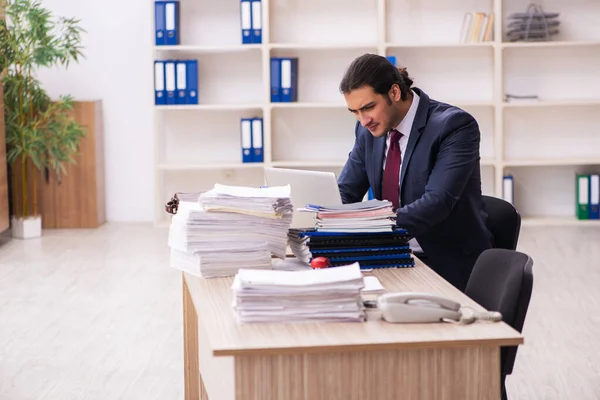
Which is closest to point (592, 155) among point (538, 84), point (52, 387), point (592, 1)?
point (538, 84)

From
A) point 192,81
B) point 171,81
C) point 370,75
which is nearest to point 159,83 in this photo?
point 171,81

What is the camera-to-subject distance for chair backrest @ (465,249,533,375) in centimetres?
246

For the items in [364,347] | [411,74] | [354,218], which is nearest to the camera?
[364,347]

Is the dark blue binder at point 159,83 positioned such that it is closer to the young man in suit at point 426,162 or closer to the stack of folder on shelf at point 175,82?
the stack of folder on shelf at point 175,82

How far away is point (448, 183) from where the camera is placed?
3234 millimetres

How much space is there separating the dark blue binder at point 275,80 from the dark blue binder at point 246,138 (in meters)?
0.26

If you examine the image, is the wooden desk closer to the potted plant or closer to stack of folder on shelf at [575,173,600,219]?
the potted plant

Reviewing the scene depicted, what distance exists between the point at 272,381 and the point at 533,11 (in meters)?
6.19

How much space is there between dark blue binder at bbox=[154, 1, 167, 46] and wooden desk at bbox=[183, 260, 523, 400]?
18.4ft

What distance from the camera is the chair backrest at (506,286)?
2455 millimetres

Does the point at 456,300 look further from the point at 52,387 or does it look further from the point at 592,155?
the point at 592,155

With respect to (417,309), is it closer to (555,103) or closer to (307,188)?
(307,188)

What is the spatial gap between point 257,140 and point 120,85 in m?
1.27

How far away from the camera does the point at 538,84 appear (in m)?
7.73
